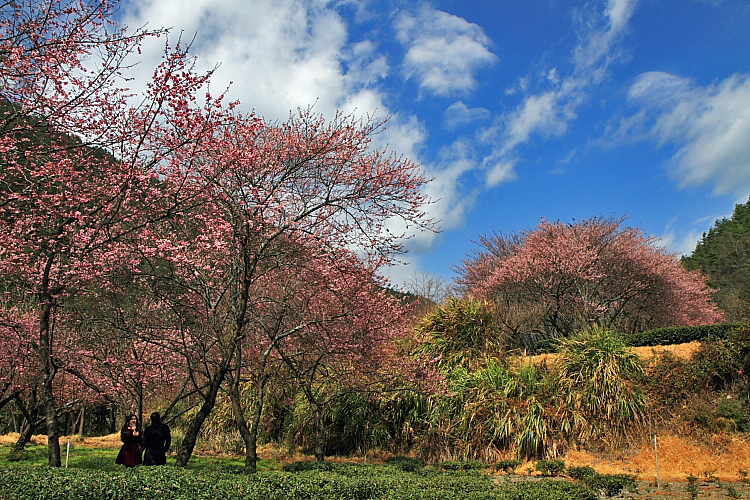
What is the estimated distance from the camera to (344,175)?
29.1ft

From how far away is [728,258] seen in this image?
4281 centimetres

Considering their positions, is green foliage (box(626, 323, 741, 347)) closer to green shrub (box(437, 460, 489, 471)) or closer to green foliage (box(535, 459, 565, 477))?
green foliage (box(535, 459, 565, 477))

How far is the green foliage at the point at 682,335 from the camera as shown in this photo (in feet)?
41.7

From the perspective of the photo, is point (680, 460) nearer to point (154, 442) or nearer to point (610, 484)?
point (610, 484)

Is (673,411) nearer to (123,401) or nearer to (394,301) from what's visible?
(394,301)

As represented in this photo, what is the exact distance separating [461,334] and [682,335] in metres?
5.51

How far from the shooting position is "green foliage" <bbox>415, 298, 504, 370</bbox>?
14.0m

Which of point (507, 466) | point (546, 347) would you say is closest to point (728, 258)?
point (546, 347)

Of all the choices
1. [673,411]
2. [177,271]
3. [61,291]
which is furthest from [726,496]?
[61,291]

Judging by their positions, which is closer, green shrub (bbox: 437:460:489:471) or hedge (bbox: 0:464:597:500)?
hedge (bbox: 0:464:597:500)

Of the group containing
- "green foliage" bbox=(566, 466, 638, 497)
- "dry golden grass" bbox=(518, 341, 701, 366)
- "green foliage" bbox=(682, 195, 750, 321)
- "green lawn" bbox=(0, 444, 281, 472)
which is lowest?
"green lawn" bbox=(0, 444, 281, 472)

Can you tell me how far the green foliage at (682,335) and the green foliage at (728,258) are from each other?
23.1 metres

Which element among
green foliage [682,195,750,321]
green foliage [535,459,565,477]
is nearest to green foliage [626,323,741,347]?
green foliage [535,459,565,477]

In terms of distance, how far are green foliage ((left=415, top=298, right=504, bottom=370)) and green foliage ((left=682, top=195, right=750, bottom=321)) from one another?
84.5ft
